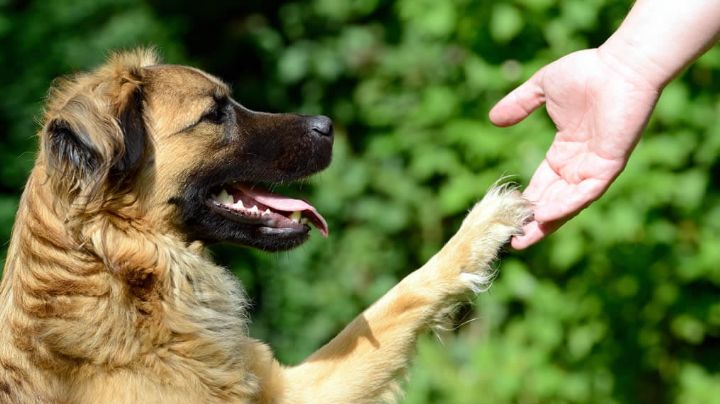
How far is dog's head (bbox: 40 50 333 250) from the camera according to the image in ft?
11.3

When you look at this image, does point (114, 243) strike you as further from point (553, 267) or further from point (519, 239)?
point (553, 267)

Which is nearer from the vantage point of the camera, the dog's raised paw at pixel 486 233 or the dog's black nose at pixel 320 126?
the dog's raised paw at pixel 486 233

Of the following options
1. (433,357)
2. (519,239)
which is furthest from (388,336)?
(433,357)

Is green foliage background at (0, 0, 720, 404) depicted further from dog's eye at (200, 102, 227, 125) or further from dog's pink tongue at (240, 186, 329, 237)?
dog's eye at (200, 102, 227, 125)

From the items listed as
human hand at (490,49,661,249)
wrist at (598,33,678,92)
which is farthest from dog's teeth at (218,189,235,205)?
wrist at (598,33,678,92)

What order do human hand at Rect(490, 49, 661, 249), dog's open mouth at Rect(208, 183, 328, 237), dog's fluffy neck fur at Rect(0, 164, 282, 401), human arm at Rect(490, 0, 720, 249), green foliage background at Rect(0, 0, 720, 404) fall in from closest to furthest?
human arm at Rect(490, 0, 720, 249) < human hand at Rect(490, 49, 661, 249) < dog's fluffy neck fur at Rect(0, 164, 282, 401) < dog's open mouth at Rect(208, 183, 328, 237) < green foliage background at Rect(0, 0, 720, 404)

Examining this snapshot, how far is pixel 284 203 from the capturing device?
13.0ft

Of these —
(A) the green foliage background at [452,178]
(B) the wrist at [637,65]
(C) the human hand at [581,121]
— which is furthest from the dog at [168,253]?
(A) the green foliage background at [452,178]

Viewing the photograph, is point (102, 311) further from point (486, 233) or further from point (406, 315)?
point (486, 233)

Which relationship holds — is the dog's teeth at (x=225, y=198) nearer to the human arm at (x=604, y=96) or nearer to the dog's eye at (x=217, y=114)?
the dog's eye at (x=217, y=114)

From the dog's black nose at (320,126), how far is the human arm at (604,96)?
797 mm

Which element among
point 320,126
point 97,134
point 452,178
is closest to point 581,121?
point 320,126

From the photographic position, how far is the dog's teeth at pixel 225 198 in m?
3.89

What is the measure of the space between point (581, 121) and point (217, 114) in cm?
132
